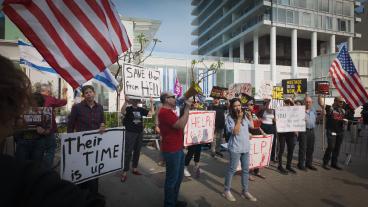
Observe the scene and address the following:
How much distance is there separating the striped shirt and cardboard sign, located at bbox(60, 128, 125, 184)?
961 millimetres

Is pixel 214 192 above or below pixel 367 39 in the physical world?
below

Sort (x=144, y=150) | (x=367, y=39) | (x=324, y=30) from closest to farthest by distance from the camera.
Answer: (x=144, y=150)
(x=324, y=30)
(x=367, y=39)

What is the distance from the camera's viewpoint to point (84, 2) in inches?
139

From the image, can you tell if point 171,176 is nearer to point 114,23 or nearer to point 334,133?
point 114,23

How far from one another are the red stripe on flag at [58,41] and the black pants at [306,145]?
6.21m

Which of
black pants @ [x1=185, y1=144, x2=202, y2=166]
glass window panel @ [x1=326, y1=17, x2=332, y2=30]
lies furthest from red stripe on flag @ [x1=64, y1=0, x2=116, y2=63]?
glass window panel @ [x1=326, y1=17, x2=332, y2=30]

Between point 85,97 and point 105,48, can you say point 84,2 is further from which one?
point 85,97

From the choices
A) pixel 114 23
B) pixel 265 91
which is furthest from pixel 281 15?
pixel 114 23

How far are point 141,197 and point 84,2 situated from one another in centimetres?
370

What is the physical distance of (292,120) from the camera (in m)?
7.75

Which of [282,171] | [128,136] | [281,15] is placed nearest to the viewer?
[128,136]

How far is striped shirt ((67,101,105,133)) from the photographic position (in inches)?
205

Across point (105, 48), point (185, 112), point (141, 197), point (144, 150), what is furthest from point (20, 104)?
point (144, 150)

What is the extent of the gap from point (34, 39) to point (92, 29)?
0.69 m
